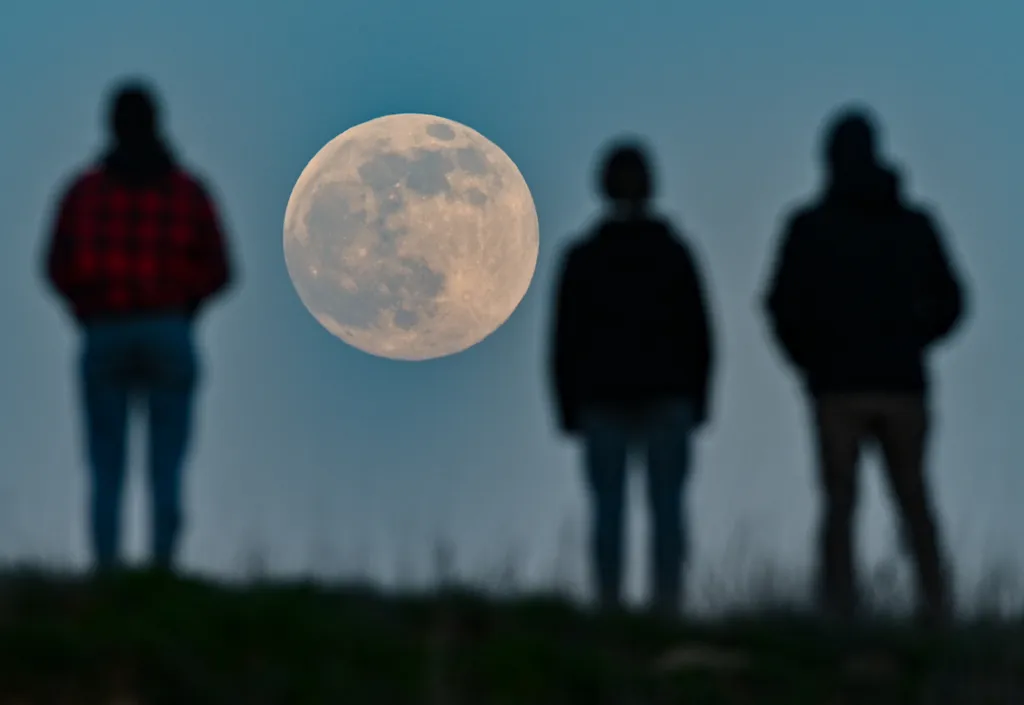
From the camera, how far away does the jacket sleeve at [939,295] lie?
904 centimetres

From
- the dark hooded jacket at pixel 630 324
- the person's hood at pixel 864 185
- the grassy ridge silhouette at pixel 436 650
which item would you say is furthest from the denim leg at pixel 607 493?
the person's hood at pixel 864 185

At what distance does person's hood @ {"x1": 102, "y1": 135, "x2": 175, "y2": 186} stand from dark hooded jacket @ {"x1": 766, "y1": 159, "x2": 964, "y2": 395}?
112 inches

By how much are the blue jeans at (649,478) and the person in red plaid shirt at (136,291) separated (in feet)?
5.99

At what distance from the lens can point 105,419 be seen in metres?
8.67

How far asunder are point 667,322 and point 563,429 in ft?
2.22

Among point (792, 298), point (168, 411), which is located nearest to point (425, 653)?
point (168, 411)

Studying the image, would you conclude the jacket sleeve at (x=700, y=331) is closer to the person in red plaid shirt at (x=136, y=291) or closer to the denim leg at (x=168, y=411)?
the person in red plaid shirt at (x=136, y=291)

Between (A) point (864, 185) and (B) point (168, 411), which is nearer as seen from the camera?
(B) point (168, 411)

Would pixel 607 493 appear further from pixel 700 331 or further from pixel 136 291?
pixel 136 291

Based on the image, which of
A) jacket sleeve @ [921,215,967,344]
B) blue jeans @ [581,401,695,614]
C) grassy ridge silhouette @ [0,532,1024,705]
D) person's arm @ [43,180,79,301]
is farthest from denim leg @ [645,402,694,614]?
person's arm @ [43,180,79,301]

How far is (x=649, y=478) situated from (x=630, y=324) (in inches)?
27.2

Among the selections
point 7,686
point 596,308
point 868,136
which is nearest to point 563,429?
point 596,308

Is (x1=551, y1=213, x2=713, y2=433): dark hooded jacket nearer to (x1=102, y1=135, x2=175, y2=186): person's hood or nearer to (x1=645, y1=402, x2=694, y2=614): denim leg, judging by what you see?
(x1=645, y1=402, x2=694, y2=614): denim leg

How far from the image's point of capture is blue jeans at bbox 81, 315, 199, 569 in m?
8.66
